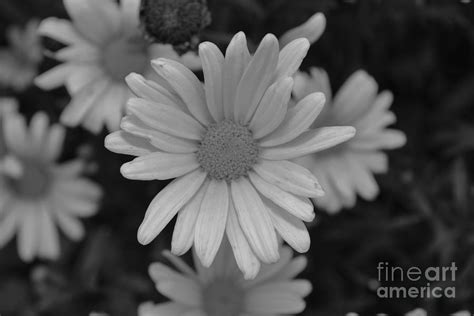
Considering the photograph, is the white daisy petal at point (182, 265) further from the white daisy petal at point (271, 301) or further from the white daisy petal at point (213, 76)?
the white daisy petal at point (213, 76)

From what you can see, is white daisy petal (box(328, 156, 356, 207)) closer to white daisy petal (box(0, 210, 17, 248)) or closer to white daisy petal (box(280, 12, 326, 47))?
white daisy petal (box(280, 12, 326, 47))

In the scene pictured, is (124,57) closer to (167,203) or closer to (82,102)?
(82,102)

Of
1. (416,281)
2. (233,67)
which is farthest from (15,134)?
(416,281)

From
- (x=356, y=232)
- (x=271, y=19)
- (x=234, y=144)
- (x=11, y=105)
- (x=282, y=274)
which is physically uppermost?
(x=271, y=19)

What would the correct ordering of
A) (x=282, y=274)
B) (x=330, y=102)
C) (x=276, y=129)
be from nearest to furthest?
(x=276, y=129)
(x=282, y=274)
(x=330, y=102)

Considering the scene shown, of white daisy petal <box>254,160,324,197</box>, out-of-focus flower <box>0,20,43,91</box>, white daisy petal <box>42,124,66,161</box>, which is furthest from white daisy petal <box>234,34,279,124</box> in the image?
out-of-focus flower <box>0,20,43,91</box>

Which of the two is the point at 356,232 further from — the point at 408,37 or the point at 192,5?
the point at 192,5

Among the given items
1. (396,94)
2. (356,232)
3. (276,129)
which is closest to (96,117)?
(276,129)
